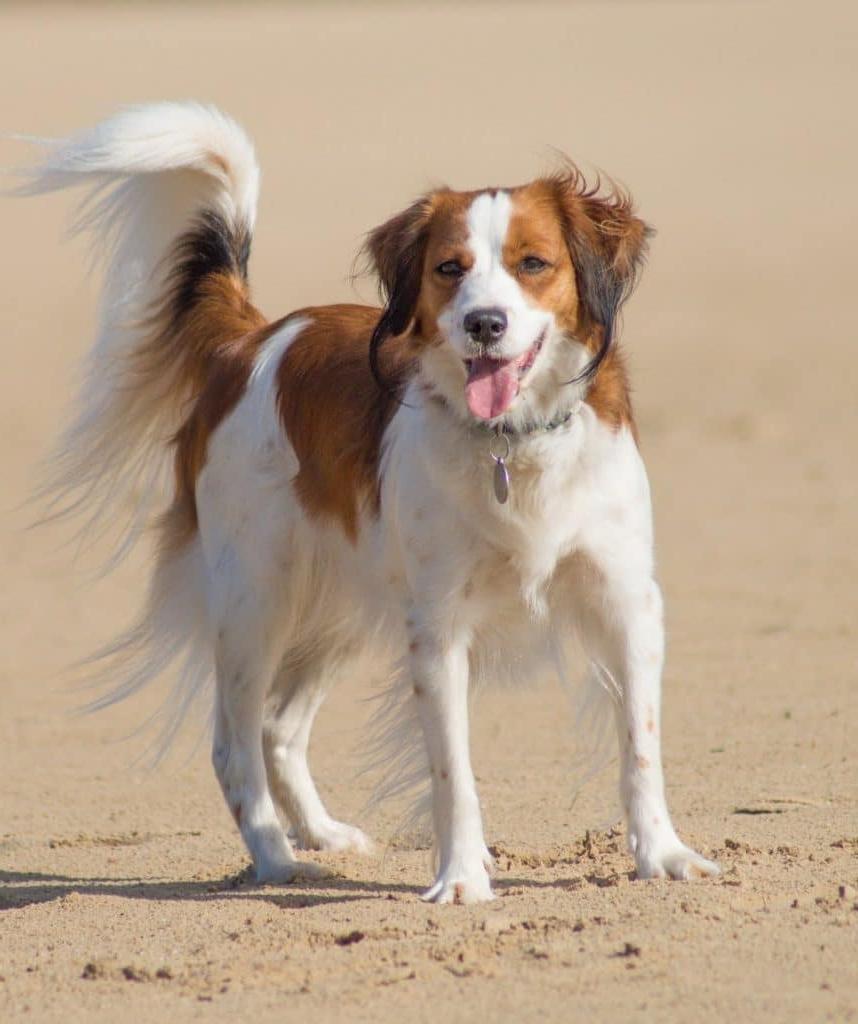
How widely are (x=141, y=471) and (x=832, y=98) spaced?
87.8ft

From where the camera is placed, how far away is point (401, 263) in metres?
5.22

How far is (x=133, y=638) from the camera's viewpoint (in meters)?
6.73

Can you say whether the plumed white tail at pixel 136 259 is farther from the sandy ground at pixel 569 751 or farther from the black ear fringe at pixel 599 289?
the black ear fringe at pixel 599 289

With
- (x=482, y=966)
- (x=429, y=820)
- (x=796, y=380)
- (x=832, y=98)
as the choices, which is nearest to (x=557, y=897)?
(x=482, y=966)

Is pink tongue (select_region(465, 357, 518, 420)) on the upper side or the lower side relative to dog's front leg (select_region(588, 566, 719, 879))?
upper

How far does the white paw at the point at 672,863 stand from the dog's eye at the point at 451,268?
1.56 m

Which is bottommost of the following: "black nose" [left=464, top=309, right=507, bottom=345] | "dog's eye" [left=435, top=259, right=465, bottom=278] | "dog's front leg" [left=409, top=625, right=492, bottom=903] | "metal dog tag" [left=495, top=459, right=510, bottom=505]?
"dog's front leg" [left=409, top=625, right=492, bottom=903]

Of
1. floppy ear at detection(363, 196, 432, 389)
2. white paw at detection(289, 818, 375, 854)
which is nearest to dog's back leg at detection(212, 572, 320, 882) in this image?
white paw at detection(289, 818, 375, 854)

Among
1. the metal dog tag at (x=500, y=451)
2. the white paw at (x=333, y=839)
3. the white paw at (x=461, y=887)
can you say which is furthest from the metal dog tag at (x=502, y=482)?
the white paw at (x=333, y=839)

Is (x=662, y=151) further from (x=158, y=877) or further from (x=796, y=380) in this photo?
(x=158, y=877)

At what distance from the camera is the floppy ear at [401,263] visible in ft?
17.1

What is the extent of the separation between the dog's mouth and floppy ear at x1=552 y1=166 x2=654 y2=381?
0.78 feet

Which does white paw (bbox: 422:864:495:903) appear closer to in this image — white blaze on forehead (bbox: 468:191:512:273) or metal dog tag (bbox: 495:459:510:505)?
metal dog tag (bbox: 495:459:510:505)

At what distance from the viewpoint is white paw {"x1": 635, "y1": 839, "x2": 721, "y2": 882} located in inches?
197
